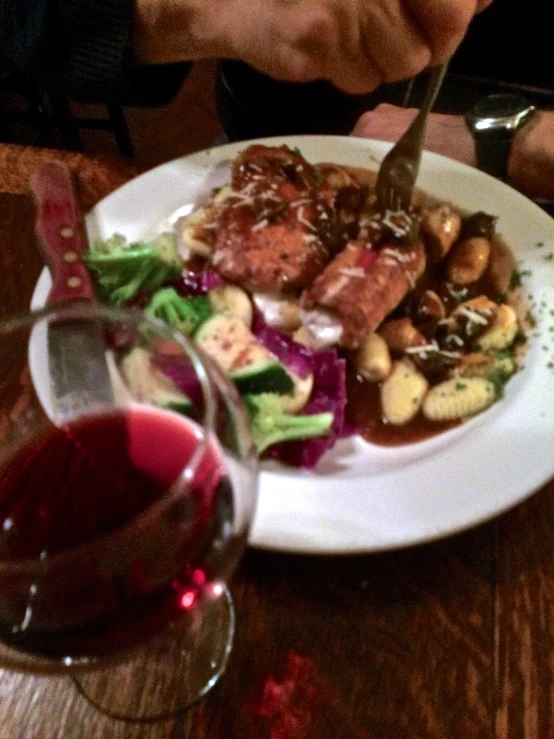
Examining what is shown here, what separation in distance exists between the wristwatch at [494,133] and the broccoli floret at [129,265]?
29.3 inches

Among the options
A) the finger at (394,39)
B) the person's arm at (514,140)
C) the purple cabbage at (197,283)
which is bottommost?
the purple cabbage at (197,283)

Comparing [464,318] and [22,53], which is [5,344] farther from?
[22,53]

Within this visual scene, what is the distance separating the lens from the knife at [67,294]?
708 mm

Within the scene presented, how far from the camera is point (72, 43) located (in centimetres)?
141

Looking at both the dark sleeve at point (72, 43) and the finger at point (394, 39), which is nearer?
the finger at point (394, 39)

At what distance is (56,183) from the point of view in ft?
4.08

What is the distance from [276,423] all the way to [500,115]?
1006mm

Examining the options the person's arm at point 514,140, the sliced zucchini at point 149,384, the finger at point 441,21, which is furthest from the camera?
the person's arm at point 514,140

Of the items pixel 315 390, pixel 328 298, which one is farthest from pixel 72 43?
pixel 315 390

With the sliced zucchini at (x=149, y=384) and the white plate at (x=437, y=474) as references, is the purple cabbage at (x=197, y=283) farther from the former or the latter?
the sliced zucchini at (x=149, y=384)

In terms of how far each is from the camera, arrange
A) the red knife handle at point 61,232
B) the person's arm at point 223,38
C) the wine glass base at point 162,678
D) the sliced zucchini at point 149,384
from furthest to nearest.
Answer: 1. the person's arm at point 223,38
2. the red knife handle at point 61,232
3. the wine glass base at point 162,678
4. the sliced zucchini at point 149,384

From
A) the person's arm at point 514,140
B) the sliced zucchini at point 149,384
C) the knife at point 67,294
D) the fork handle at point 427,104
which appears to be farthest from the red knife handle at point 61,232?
the person's arm at point 514,140

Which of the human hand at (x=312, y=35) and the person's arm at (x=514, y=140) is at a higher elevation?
the human hand at (x=312, y=35)

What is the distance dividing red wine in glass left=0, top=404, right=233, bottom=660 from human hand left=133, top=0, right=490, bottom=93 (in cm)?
101
